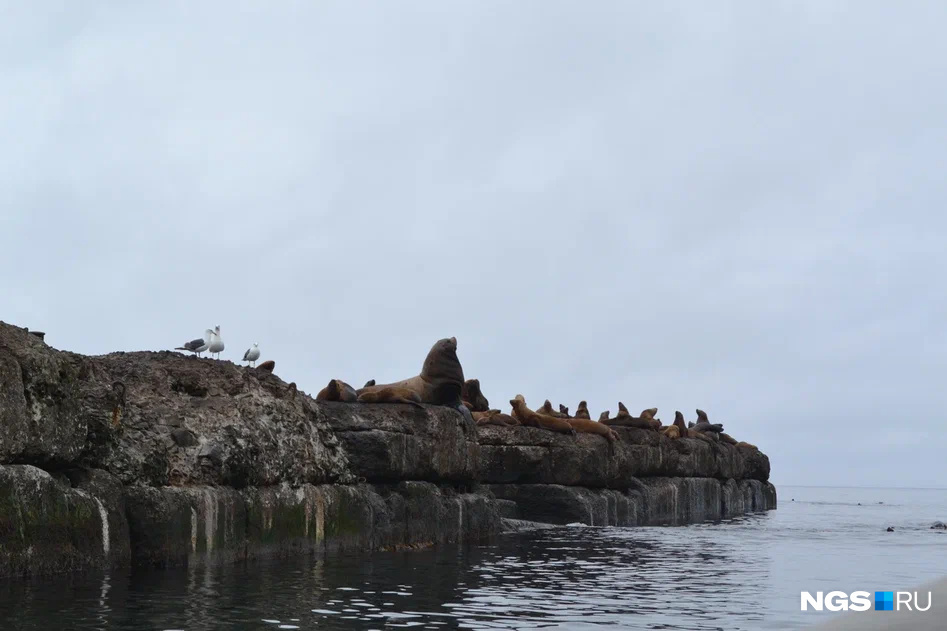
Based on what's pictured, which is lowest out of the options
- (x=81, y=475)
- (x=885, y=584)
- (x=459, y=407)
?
(x=885, y=584)

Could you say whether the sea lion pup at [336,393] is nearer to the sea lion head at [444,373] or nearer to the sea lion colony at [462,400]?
the sea lion colony at [462,400]

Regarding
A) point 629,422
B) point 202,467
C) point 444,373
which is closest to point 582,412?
point 629,422

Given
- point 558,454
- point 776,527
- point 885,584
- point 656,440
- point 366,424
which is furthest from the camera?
point 656,440

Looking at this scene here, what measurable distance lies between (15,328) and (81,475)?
1.33m

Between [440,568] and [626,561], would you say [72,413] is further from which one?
[626,561]

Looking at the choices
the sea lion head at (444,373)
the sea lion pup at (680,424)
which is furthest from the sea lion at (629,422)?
the sea lion head at (444,373)

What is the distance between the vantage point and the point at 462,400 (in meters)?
20.1

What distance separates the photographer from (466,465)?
629 inches

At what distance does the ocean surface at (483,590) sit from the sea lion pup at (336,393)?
2.32 metres

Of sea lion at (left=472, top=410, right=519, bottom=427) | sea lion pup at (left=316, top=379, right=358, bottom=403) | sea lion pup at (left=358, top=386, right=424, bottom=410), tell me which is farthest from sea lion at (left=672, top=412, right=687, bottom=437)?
sea lion pup at (left=316, top=379, right=358, bottom=403)

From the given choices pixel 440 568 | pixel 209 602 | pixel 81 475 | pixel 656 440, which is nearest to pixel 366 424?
pixel 440 568

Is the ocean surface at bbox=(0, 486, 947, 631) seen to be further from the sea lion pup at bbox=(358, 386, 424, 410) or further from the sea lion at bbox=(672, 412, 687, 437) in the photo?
the sea lion at bbox=(672, 412, 687, 437)

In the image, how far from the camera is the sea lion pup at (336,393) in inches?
582

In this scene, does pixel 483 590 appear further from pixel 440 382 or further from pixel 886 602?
pixel 440 382
